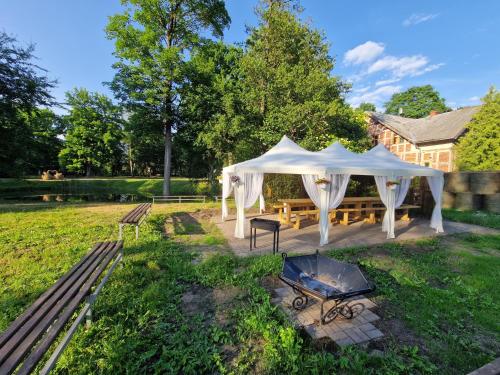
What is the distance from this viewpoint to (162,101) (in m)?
17.2

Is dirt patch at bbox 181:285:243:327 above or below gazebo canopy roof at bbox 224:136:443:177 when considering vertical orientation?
below

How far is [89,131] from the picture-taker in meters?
31.8

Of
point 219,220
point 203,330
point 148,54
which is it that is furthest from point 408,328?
point 148,54

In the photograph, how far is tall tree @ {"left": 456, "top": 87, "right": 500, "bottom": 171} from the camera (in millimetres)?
16547

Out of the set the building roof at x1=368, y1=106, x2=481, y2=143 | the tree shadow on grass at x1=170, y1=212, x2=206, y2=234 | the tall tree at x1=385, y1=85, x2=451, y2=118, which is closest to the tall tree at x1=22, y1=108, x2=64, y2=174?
the tree shadow on grass at x1=170, y1=212, x2=206, y2=234

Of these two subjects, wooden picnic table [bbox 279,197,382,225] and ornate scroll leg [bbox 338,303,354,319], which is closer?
ornate scroll leg [bbox 338,303,354,319]

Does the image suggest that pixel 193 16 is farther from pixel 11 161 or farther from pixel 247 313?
pixel 247 313

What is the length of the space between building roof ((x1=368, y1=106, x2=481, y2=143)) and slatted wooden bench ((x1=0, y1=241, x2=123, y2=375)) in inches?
1053

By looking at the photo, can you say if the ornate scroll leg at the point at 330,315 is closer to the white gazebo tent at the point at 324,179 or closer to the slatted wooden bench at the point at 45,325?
the slatted wooden bench at the point at 45,325

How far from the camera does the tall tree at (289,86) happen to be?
14.2 meters

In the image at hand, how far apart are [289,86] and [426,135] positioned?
59.8 ft

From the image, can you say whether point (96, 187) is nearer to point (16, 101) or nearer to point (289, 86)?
point (16, 101)

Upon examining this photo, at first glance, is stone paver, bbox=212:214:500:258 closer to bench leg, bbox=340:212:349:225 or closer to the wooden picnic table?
bench leg, bbox=340:212:349:225

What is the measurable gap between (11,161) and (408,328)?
2088 cm
